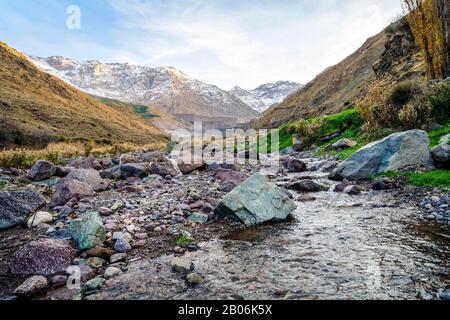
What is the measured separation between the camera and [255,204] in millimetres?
7223

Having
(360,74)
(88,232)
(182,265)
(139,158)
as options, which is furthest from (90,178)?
(360,74)

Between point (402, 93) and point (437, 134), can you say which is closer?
point (437, 134)

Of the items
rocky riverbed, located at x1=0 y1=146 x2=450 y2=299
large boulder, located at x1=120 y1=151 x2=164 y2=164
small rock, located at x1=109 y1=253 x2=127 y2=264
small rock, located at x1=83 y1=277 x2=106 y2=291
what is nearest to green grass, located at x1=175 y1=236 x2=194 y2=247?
rocky riverbed, located at x1=0 y1=146 x2=450 y2=299

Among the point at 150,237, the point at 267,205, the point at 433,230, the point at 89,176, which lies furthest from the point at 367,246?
the point at 89,176

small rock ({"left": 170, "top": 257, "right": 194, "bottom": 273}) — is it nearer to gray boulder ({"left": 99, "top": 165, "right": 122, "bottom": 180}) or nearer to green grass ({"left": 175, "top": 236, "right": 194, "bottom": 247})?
green grass ({"left": 175, "top": 236, "right": 194, "bottom": 247})

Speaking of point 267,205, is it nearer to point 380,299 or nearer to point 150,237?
point 150,237

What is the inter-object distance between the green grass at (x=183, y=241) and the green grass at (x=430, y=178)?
6641mm

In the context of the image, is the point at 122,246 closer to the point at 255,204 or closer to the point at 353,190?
the point at 255,204

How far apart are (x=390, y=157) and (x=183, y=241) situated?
321 inches

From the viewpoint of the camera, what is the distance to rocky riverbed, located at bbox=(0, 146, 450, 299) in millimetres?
4191

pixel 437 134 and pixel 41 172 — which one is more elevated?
pixel 437 134

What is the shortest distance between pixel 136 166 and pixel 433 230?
36.1 ft

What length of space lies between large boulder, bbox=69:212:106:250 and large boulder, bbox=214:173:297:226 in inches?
107

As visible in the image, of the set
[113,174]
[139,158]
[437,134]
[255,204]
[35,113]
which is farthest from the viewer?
[35,113]
